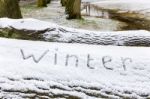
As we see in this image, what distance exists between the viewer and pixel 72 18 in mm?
13453

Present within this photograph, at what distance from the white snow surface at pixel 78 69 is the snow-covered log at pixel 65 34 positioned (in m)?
0.22

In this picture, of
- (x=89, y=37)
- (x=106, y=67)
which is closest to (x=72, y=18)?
(x=89, y=37)

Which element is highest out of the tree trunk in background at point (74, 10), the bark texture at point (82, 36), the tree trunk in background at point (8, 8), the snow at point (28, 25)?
the snow at point (28, 25)

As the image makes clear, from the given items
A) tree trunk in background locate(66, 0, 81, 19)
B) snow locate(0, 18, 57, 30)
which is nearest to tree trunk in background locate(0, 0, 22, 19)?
tree trunk in background locate(66, 0, 81, 19)

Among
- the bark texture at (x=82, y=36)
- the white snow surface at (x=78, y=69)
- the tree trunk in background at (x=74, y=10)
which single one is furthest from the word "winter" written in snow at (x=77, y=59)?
the tree trunk in background at (x=74, y=10)

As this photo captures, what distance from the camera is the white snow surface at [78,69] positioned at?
425 cm

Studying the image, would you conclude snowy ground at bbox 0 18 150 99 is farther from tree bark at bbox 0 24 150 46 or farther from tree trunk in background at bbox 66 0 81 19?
tree trunk in background at bbox 66 0 81 19

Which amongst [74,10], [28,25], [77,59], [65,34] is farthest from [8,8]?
[77,59]

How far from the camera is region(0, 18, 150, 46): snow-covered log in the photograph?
211 inches

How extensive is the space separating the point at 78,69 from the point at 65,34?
1.05 meters

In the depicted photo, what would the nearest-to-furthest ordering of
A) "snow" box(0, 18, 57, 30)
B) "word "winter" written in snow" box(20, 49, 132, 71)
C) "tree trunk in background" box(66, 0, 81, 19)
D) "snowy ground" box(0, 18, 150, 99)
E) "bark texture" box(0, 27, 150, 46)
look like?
"snowy ground" box(0, 18, 150, 99) < "word "winter" written in snow" box(20, 49, 132, 71) < "bark texture" box(0, 27, 150, 46) < "snow" box(0, 18, 57, 30) < "tree trunk in background" box(66, 0, 81, 19)

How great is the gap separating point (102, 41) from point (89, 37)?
21cm

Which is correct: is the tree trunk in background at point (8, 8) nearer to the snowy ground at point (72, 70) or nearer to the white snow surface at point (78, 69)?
the snowy ground at point (72, 70)

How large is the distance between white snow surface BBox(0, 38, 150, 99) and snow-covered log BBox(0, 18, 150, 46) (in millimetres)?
222
